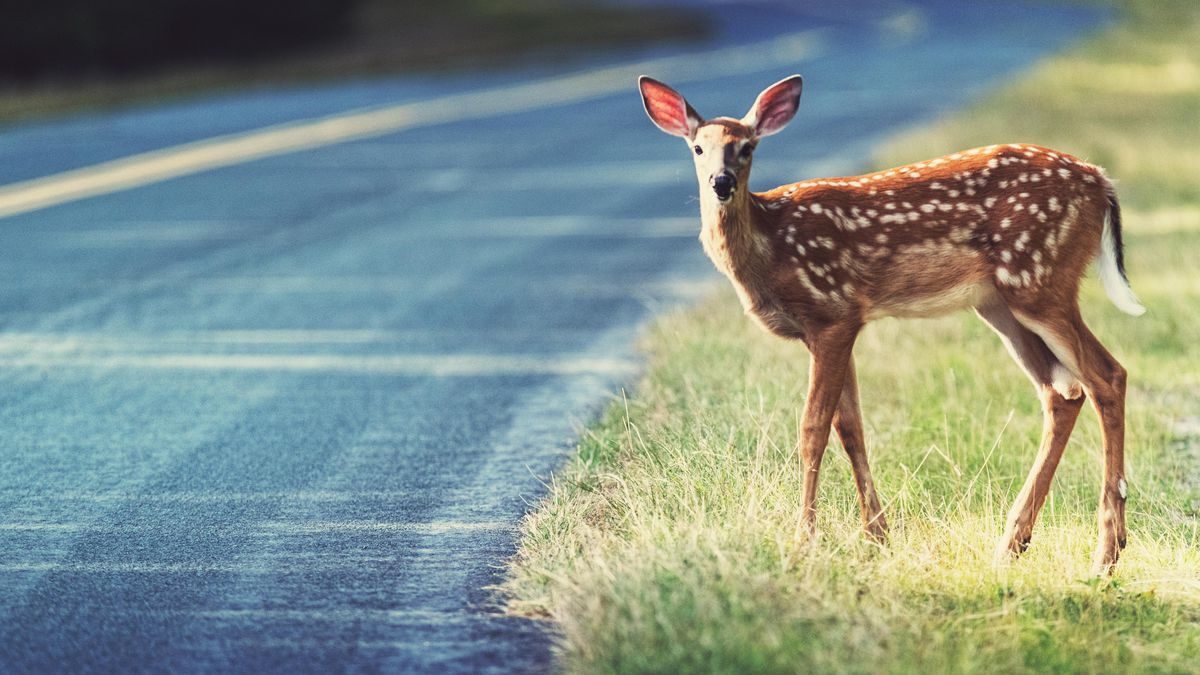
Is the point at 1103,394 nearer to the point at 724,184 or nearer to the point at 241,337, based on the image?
the point at 724,184

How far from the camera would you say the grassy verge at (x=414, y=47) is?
26.6 metres

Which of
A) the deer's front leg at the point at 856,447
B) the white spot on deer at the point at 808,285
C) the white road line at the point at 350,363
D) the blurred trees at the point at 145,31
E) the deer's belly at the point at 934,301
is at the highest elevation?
the white spot on deer at the point at 808,285

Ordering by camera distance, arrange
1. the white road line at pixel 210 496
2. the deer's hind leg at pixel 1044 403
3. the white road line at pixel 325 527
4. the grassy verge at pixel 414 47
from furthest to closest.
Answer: the grassy verge at pixel 414 47 → the white road line at pixel 210 496 → the white road line at pixel 325 527 → the deer's hind leg at pixel 1044 403

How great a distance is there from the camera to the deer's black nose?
5680mm

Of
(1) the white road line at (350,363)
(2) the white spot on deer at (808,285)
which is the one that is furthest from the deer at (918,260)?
(1) the white road line at (350,363)

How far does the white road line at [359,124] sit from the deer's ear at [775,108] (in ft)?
34.7

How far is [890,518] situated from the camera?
6.24 meters

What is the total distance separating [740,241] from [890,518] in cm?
112

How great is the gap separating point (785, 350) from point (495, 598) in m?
3.59

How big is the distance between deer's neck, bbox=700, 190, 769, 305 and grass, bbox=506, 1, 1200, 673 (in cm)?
66

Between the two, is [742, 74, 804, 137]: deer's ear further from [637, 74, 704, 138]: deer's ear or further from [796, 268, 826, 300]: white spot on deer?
[796, 268, 826, 300]: white spot on deer

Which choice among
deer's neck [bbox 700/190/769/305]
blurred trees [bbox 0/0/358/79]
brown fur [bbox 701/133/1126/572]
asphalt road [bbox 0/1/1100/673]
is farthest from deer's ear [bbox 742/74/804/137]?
blurred trees [bbox 0/0/358/79]

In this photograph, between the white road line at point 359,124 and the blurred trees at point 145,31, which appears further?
the blurred trees at point 145,31

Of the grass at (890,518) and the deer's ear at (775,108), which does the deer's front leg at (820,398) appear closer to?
the grass at (890,518)
